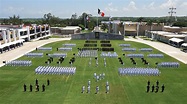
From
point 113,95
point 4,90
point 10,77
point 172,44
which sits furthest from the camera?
point 172,44

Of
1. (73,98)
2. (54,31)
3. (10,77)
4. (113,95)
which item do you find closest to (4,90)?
(10,77)

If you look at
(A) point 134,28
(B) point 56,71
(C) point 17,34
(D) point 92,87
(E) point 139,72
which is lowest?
(D) point 92,87

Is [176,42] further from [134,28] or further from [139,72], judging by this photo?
[134,28]

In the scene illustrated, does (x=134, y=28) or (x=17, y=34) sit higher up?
(x=134, y=28)

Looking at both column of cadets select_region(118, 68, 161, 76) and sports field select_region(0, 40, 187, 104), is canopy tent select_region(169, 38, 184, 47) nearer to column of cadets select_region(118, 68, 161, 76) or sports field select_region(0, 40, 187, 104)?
sports field select_region(0, 40, 187, 104)

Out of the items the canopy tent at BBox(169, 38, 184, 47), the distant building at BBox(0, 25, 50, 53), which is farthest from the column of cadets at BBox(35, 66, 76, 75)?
the canopy tent at BBox(169, 38, 184, 47)

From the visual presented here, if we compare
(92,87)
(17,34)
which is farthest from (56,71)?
(17,34)

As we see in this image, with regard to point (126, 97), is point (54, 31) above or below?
above

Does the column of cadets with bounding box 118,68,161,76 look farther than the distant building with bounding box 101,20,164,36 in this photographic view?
No

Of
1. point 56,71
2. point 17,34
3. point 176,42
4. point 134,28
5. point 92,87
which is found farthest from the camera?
point 134,28

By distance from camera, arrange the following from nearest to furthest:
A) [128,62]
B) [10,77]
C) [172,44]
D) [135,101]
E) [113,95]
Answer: [135,101] → [113,95] → [10,77] → [128,62] → [172,44]

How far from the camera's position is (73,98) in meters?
32.5

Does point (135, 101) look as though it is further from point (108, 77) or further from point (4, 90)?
point (4, 90)

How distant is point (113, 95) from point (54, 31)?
415ft
